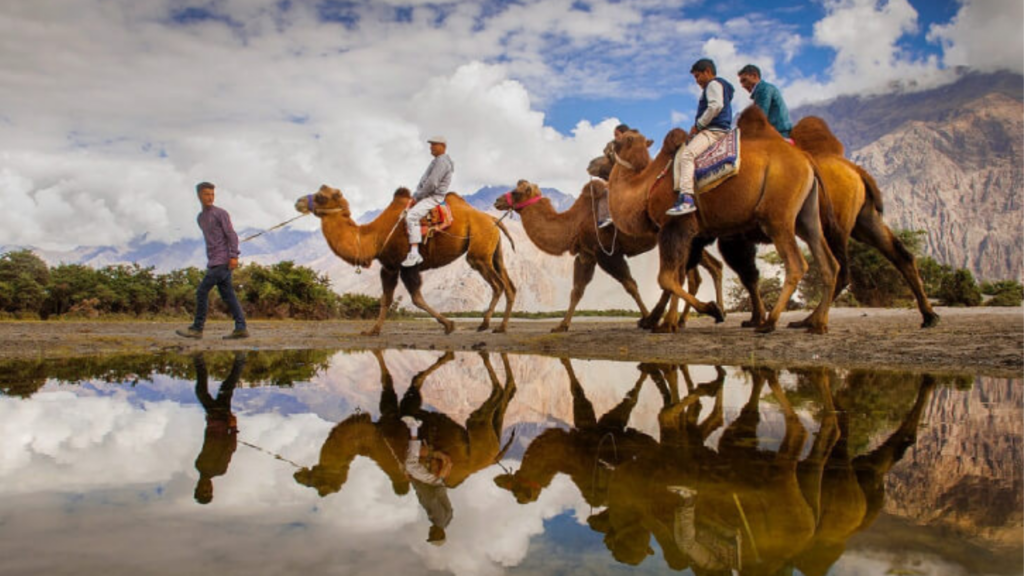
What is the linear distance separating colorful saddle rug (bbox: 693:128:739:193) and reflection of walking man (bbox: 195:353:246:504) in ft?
15.5

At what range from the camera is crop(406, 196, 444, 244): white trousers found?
31.0ft

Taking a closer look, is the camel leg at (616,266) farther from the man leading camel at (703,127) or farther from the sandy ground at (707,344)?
the man leading camel at (703,127)

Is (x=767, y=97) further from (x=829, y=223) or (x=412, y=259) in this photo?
(x=412, y=259)

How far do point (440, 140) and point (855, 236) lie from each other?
593 centimetres

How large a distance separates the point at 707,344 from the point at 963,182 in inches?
4727

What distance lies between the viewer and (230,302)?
8.90 meters

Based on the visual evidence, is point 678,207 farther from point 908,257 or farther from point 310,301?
point 310,301

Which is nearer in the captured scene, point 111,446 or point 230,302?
point 111,446

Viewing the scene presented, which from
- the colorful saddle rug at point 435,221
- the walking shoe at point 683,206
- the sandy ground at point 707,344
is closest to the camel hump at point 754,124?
the walking shoe at point 683,206

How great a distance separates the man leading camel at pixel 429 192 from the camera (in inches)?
372

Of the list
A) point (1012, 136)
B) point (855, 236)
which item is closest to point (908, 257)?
point (855, 236)

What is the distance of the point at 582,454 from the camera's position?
2.45 m

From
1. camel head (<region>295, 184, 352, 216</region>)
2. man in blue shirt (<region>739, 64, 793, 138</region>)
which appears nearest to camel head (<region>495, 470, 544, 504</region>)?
man in blue shirt (<region>739, 64, 793, 138</region>)

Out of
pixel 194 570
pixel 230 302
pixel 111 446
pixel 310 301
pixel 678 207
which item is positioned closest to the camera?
pixel 194 570
